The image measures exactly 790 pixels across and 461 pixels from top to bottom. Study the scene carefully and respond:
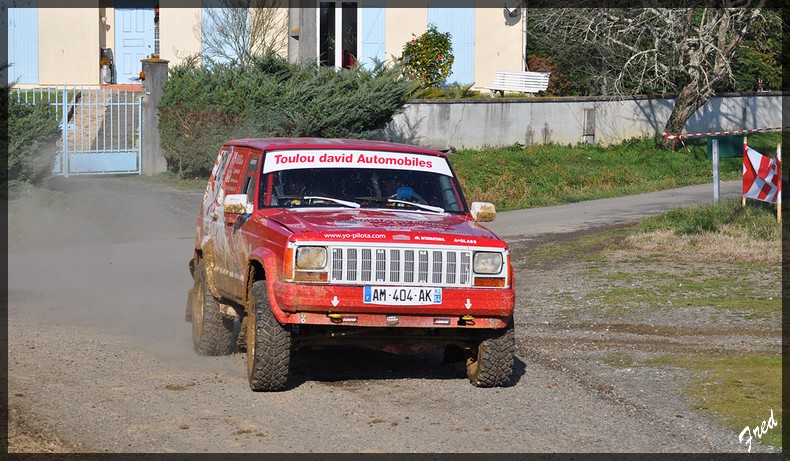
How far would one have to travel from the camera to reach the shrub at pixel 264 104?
24422mm

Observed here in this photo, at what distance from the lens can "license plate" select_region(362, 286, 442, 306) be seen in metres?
8.47

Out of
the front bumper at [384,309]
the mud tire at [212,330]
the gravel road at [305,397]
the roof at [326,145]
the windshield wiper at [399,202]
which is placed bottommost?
the gravel road at [305,397]

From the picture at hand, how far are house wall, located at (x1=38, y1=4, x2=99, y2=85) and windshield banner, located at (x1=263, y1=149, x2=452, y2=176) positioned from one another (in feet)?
79.8

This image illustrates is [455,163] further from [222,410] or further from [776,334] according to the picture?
[222,410]

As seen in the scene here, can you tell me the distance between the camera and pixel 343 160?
9891mm

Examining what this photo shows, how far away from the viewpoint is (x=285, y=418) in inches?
319

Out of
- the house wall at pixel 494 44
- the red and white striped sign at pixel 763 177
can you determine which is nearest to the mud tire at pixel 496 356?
the red and white striped sign at pixel 763 177

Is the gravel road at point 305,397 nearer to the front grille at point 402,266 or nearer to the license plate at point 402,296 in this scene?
the license plate at point 402,296

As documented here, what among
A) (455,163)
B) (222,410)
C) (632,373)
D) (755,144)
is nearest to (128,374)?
(222,410)

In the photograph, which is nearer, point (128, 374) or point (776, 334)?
point (128, 374)

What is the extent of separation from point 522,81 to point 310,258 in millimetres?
25054

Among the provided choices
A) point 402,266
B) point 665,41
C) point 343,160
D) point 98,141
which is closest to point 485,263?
point 402,266

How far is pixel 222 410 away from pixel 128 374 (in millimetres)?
1567

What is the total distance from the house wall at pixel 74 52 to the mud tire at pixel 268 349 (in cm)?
2560
